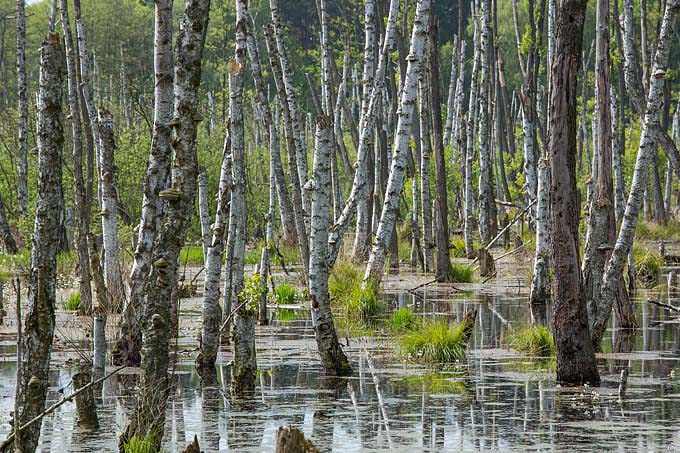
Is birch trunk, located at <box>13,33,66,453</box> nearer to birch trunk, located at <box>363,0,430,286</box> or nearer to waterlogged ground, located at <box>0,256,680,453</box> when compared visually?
waterlogged ground, located at <box>0,256,680,453</box>

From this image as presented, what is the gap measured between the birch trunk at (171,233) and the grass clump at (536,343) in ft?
20.5

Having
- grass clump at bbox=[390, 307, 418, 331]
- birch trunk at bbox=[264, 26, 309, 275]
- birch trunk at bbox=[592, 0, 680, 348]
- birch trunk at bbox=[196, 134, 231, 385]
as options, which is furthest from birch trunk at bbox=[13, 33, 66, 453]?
birch trunk at bbox=[264, 26, 309, 275]

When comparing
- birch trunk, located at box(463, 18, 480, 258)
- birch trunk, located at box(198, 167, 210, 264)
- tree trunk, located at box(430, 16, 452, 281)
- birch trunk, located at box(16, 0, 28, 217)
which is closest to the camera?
birch trunk, located at box(198, 167, 210, 264)

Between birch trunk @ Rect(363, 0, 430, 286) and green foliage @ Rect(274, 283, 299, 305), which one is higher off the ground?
birch trunk @ Rect(363, 0, 430, 286)

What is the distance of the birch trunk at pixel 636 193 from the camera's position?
39.6 feet

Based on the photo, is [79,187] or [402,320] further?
[79,187]

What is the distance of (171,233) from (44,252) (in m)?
1.06

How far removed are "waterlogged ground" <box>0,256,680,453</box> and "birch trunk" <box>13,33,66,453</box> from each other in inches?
57.8

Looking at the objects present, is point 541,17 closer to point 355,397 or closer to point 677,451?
point 355,397

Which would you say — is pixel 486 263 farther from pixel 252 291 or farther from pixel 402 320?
pixel 252 291

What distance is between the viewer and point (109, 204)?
13.3 meters

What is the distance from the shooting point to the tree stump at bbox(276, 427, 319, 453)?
6441 mm

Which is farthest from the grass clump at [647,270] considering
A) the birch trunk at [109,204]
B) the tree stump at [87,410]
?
the tree stump at [87,410]

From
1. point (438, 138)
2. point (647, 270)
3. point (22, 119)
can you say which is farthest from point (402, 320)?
point (22, 119)
